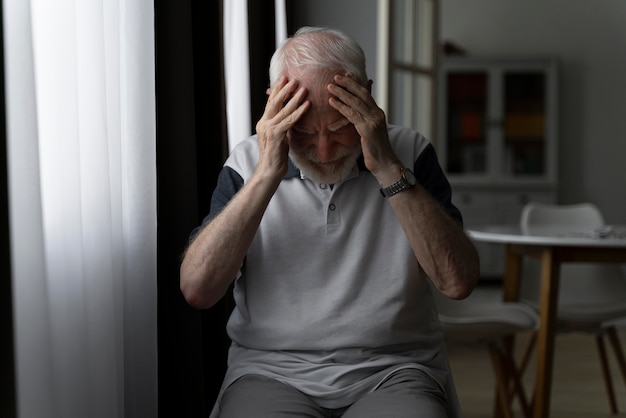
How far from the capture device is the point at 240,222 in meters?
1.59

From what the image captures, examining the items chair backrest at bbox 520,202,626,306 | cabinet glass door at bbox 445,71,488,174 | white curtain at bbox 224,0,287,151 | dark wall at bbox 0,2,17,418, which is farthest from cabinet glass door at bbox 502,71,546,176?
dark wall at bbox 0,2,17,418

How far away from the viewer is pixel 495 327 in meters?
2.80

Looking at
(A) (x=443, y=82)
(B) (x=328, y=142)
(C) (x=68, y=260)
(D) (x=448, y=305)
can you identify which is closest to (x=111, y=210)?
(C) (x=68, y=260)

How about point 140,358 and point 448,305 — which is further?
point 448,305

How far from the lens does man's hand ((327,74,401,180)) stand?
62.6 inches

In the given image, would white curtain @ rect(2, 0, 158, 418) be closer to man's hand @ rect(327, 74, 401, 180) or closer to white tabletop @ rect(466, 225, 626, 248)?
man's hand @ rect(327, 74, 401, 180)

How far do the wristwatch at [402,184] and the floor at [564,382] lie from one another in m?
1.73

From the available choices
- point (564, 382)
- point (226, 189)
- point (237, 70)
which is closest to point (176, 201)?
point (226, 189)

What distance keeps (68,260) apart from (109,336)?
19 centimetres

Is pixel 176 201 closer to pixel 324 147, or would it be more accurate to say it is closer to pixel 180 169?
pixel 180 169

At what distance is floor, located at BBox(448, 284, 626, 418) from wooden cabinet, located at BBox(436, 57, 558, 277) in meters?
2.19

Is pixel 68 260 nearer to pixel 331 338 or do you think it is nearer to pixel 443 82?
pixel 331 338

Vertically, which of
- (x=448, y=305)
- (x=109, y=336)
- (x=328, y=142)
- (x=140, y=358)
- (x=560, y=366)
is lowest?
(x=560, y=366)

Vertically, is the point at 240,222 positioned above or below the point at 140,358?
above
